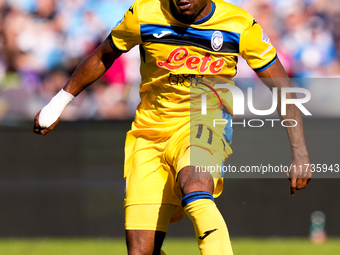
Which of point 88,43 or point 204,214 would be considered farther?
point 88,43

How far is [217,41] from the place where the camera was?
147 inches

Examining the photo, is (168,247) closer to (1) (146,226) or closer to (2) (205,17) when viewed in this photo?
(1) (146,226)

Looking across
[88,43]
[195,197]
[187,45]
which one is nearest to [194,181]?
[195,197]

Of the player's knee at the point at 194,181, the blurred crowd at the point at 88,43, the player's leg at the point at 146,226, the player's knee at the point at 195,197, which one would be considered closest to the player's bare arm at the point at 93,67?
the player's leg at the point at 146,226

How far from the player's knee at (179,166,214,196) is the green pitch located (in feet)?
9.61

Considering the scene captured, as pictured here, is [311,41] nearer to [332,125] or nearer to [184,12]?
[332,125]

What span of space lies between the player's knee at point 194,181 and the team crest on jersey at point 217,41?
899 mm

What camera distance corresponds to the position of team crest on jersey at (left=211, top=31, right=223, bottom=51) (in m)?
3.71

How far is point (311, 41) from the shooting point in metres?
7.82

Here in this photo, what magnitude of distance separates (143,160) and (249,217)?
10.5 feet

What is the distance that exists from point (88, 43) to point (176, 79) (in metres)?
4.18

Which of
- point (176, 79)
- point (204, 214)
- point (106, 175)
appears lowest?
point (106, 175)

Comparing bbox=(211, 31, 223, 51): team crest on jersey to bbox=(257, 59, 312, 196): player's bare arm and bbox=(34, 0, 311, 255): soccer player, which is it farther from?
bbox=(257, 59, 312, 196): player's bare arm

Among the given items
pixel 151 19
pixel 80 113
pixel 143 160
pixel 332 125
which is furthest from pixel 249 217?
pixel 151 19
